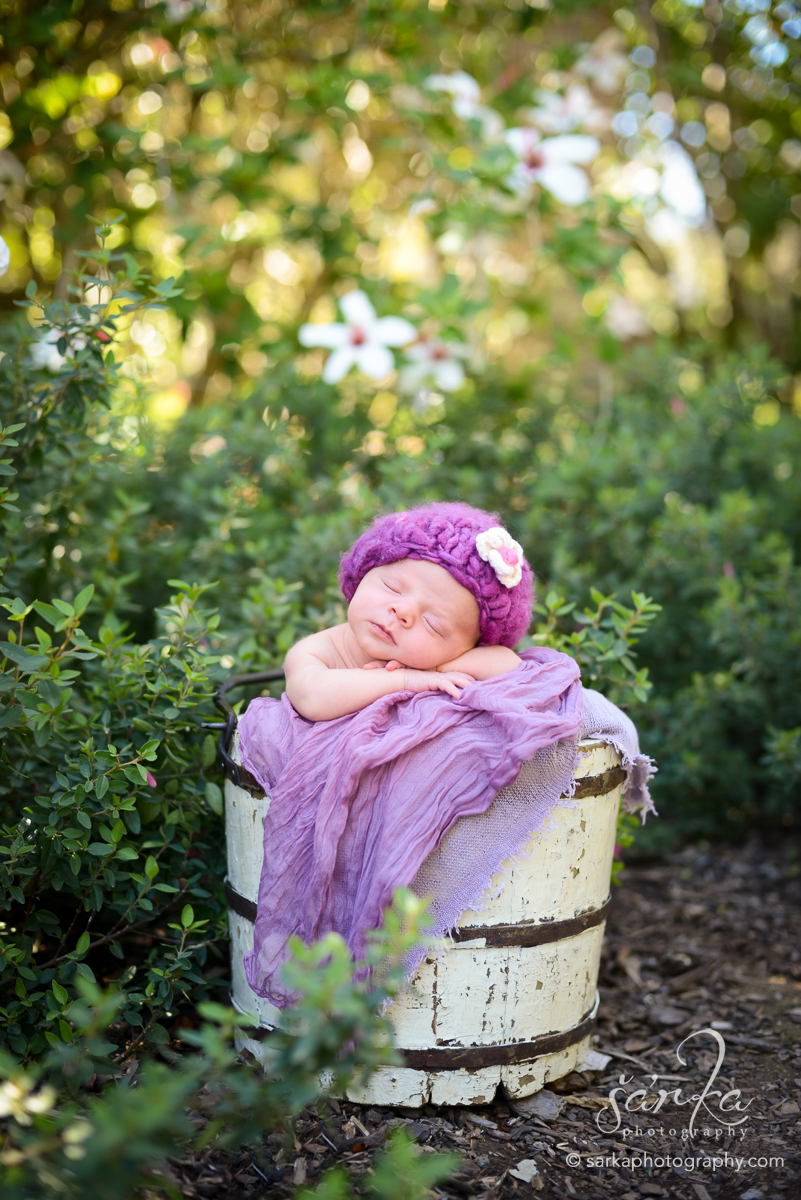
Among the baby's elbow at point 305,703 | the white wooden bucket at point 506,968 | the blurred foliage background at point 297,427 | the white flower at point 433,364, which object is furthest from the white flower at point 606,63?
the white wooden bucket at point 506,968

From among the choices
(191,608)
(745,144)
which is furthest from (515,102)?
(191,608)

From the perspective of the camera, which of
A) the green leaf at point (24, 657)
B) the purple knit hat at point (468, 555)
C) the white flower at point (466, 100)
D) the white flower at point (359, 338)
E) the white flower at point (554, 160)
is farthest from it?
the white flower at point (466, 100)

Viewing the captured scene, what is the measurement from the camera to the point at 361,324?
372 centimetres

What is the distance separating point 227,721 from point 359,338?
2.07m

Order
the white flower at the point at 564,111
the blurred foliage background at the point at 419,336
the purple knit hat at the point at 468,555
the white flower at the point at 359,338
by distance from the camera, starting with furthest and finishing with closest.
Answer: the white flower at the point at 564,111 < the white flower at the point at 359,338 < the blurred foliage background at the point at 419,336 < the purple knit hat at the point at 468,555

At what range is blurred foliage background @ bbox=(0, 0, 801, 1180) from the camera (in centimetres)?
198

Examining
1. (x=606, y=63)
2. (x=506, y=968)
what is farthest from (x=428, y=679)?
(x=606, y=63)

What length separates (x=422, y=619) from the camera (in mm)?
1938

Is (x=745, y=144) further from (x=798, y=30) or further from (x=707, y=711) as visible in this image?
(x=707, y=711)

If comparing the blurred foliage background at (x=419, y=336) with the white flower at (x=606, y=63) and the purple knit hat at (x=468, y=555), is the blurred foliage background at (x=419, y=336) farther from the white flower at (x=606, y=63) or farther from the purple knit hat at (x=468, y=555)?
the purple knit hat at (x=468, y=555)

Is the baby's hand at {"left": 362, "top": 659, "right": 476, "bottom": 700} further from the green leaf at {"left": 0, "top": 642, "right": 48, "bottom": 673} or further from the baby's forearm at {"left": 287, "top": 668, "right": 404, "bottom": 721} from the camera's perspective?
the green leaf at {"left": 0, "top": 642, "right": 48, "bottom": 673}

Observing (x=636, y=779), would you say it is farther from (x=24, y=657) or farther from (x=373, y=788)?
(x=24, y=657)

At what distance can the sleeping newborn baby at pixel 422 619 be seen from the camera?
1.91m
